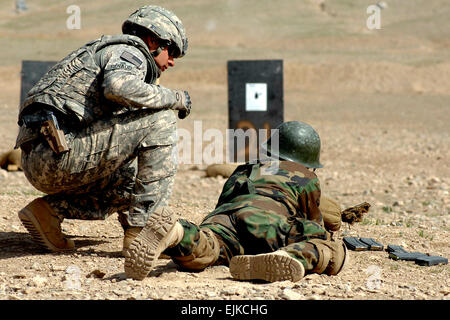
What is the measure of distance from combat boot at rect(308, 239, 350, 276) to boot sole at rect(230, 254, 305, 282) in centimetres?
24

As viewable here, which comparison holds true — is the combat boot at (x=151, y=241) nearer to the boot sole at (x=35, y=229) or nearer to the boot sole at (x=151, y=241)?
the boot sole at (x=151, y=241)

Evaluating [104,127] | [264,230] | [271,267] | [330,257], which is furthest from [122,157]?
[330,257]

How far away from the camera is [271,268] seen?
3.68 metres

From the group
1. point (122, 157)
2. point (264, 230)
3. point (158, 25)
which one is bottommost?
point (264, 230)

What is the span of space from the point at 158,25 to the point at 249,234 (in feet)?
4.29

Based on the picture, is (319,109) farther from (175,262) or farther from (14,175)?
(175,262)

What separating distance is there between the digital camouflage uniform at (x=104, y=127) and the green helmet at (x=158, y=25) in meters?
0.14

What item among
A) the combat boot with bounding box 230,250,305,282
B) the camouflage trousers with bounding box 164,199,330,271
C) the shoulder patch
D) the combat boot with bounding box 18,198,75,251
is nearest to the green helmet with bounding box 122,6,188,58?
the shoulder patch

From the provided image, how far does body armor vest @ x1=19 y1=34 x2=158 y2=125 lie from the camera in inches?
163

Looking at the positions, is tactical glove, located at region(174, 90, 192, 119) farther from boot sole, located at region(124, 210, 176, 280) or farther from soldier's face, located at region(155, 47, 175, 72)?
boot sole, located at region(124, 210, 176, 280)

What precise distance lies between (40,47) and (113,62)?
27755 mm

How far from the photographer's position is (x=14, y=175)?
8.65m

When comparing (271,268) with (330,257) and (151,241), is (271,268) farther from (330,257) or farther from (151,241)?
(151,241)

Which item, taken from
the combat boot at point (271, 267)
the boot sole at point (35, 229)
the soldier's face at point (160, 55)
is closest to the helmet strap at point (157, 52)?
the soldier's face at point (160, 55)
